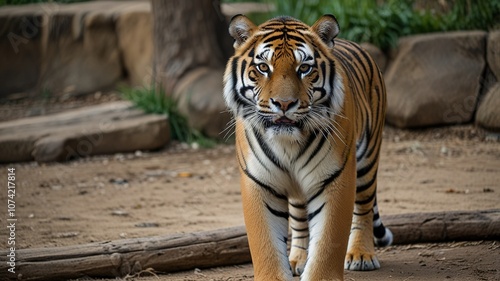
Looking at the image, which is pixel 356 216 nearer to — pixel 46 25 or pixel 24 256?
pixel 24 256

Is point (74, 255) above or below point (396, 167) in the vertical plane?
above

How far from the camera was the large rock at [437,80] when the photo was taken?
9.27 m

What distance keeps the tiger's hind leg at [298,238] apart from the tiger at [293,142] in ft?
2.02

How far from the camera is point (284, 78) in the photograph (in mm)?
3787

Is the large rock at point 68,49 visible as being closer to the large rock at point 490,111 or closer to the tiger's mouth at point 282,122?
the large rock at point 490,111

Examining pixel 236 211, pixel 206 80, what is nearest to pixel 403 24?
pixel 206 80

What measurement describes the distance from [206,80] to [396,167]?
2598mm

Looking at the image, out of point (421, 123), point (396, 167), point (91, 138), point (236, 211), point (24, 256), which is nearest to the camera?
point (24, 256)

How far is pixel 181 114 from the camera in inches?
371

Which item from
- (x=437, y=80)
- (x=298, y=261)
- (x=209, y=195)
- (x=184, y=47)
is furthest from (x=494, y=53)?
(x=298, y=261)

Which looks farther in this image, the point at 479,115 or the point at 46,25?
the point at 46,25

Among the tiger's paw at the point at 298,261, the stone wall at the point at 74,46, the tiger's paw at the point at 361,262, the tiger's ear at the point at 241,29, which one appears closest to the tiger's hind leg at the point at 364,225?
the tiger's paw at the point at 361,262
